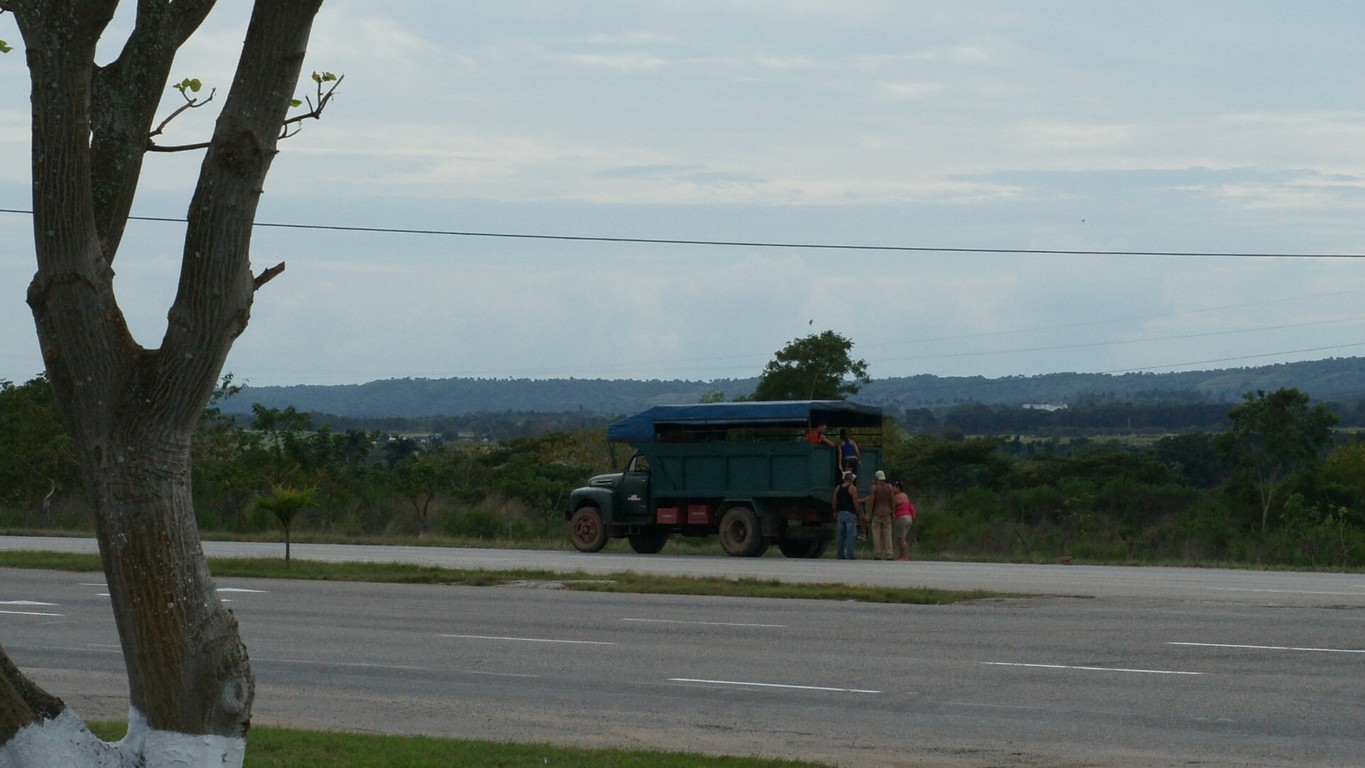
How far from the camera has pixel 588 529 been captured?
3156 cm

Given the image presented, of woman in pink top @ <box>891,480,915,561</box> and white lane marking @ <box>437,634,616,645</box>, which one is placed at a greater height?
woman in pink top @ <box>891,480,915,561</box>

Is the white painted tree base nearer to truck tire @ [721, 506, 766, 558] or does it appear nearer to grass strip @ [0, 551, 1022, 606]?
grass strip @ [0, 551, 1022, 606]

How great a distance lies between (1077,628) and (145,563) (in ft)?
41.2

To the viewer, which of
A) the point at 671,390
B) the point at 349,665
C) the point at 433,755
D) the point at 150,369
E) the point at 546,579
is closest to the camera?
the point at 150,369

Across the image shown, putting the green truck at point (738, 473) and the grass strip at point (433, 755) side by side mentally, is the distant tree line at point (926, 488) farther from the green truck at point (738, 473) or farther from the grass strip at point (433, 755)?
the grass strip at point (433, 755)

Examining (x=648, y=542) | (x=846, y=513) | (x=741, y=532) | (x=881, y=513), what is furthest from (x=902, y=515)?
(x=648, y=542)

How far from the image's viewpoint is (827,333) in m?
47.8

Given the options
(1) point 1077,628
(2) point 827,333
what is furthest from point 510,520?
(1) point 1077,628

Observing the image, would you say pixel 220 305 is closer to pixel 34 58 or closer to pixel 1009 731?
pixel 34 58

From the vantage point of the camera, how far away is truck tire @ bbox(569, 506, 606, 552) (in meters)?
31.4

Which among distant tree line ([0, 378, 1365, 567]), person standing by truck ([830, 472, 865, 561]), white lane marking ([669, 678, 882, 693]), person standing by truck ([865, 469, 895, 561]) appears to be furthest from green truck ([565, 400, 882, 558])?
white lane marking ([669, 678, 882, 693])

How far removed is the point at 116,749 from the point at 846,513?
22.7 meters

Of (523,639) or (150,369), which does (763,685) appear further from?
(150,369)

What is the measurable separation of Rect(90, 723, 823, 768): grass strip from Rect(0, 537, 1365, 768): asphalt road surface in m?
0.64
